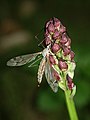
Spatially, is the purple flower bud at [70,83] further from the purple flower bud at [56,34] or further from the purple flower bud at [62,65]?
the purple flower bud at [56,34]

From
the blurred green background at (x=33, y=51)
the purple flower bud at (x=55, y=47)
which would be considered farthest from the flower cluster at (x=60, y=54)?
the blurred green background at (x=33, y=51)

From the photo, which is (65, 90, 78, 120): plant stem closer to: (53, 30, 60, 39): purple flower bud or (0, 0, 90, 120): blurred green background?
(53, 30, 60, 39): purple flower bud

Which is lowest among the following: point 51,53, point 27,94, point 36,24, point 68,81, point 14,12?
point 68,81

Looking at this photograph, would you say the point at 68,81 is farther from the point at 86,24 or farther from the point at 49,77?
the point at 86,24

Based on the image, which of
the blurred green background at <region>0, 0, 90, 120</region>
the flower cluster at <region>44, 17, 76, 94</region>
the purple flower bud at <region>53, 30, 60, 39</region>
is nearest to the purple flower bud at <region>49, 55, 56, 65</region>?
the flower cluster at <region>44, 17, 76, 94</region>

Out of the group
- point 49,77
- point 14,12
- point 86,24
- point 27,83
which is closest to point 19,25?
point 14,12
